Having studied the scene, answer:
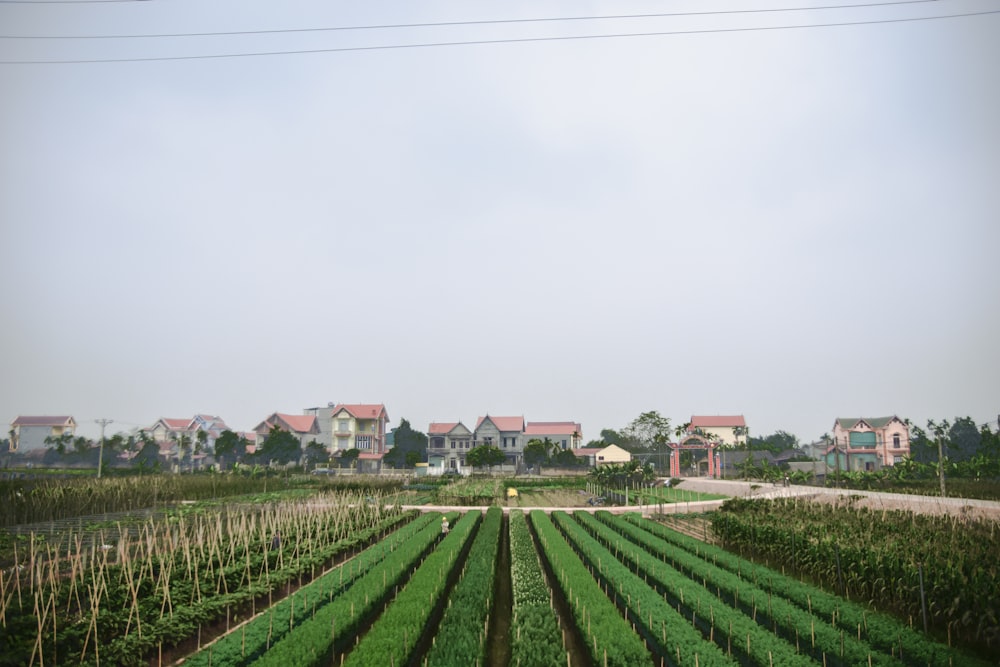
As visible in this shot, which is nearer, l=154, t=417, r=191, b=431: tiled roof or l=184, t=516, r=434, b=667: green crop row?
l=184, t=516, r=434, b=667: green crop row

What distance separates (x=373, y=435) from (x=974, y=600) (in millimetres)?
76174

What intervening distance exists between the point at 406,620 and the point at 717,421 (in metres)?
85.2

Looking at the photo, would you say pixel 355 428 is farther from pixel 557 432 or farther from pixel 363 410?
pixel 557 432

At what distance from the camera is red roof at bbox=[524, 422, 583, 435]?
82.1 meters

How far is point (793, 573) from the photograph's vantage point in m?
18.8

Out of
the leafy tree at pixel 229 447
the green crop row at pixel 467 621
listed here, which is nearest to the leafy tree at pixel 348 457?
the leafy tree at pixel 229 447

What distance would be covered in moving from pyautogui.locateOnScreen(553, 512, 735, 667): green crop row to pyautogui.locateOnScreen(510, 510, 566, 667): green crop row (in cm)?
188

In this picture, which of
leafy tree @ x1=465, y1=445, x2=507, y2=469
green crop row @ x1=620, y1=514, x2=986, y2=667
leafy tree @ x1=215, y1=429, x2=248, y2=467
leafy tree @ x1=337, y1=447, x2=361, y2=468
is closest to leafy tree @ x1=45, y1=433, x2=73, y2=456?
leafy tree @ x1=215, y1=429, x2=248, y2=467

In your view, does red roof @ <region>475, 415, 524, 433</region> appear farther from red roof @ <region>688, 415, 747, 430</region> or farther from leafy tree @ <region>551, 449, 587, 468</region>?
red roof @ <region>688, 415, 747, 430</region>

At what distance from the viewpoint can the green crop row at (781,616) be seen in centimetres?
1022

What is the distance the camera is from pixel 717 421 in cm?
8850

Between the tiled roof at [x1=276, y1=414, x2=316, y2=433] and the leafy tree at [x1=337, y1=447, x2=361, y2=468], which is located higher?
the tiled roof at [x1=276, y1=414, x2=316, y2=433]

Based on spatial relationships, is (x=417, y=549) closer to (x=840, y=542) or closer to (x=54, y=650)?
(x=54, y=650)

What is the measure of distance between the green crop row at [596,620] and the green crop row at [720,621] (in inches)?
74.2
